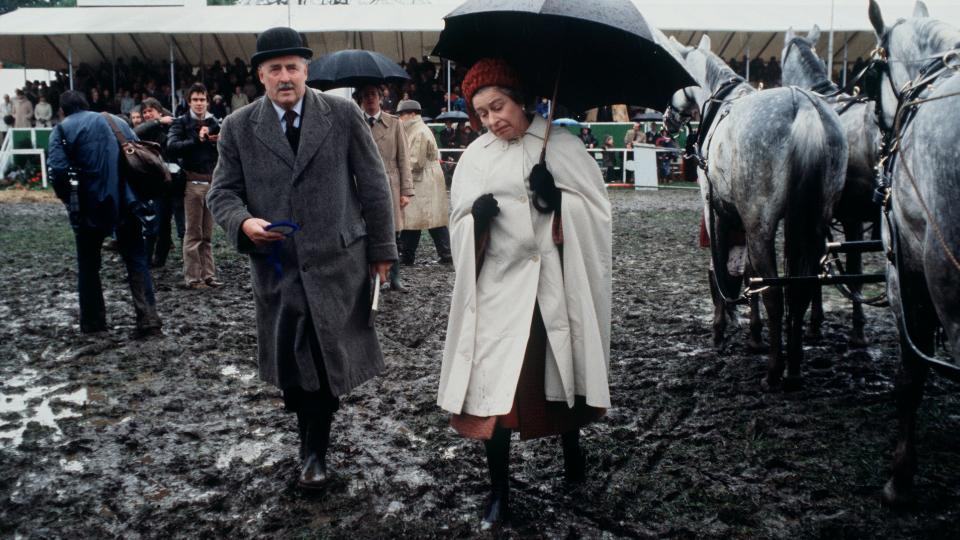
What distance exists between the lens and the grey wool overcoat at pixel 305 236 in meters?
3.30

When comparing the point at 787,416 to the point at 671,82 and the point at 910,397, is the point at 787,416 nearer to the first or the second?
the point at 910,397

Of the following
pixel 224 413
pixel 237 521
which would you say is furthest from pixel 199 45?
pixel 237 521

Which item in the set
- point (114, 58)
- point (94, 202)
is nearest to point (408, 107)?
point (94, 202)

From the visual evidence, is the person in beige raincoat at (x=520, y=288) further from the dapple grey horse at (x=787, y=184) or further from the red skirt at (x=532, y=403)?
Result: the dapple grey horse at (x=787, y=184)

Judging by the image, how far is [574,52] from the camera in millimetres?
3215

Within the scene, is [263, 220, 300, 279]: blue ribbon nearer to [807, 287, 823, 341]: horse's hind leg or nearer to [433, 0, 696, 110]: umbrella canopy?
[433, 0, 696, 110]: umbrella canopy

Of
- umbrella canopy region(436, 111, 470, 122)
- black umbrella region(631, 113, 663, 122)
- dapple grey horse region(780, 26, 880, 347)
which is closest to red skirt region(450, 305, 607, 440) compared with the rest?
dapple grey horse region(780, 26, 880, 347)

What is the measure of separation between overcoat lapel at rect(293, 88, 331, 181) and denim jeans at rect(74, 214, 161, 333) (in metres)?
3.47

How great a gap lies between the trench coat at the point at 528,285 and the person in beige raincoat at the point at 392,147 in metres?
4.71

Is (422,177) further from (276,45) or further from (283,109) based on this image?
(276,45)

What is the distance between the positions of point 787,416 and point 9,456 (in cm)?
404

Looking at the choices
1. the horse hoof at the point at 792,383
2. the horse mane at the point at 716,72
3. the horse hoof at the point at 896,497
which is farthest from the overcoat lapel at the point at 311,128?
the horse mane at the point at 716,72

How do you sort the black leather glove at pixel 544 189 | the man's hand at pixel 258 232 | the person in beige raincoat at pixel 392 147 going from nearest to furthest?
the black leather glove at pixel 544 189 < the man's hand at pixel 258 232 < the person in beige raincoat at pixel 392 147

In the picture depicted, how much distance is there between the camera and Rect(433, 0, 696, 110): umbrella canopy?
2.98 m
